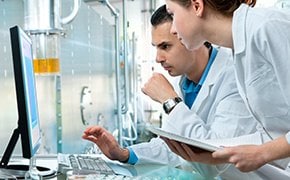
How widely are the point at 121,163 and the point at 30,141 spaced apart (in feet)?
1.32

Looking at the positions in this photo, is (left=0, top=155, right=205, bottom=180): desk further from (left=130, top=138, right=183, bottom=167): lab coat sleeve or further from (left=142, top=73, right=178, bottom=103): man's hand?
(left=142, top=73, right=178, bottom=103): man's hand

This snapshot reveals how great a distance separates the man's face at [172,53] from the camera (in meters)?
1.27

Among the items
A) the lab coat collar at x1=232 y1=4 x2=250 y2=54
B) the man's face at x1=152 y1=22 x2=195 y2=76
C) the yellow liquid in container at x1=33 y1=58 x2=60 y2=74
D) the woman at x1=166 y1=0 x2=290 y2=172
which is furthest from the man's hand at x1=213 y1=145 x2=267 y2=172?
the yellow liquid in container at x1=33 y1=58 x2=60 y2=74

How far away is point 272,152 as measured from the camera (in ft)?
2.29

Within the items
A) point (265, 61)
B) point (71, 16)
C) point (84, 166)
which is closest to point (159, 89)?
point (84, 166)

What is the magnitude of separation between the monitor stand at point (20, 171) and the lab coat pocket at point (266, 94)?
0.54m

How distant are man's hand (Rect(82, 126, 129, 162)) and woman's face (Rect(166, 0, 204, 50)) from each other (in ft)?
1.23

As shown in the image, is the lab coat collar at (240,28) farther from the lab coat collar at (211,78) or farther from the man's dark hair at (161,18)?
the man's dark hair at (161,18)

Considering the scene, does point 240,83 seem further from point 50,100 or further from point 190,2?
point 50,100

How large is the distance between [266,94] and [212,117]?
39 centimetres

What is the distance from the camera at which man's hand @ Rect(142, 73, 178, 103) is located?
1.19m

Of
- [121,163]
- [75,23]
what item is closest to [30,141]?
[121,163]

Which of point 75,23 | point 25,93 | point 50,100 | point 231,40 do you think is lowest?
point 50,100

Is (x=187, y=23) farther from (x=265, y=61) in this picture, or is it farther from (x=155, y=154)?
(x=155, y=154)
